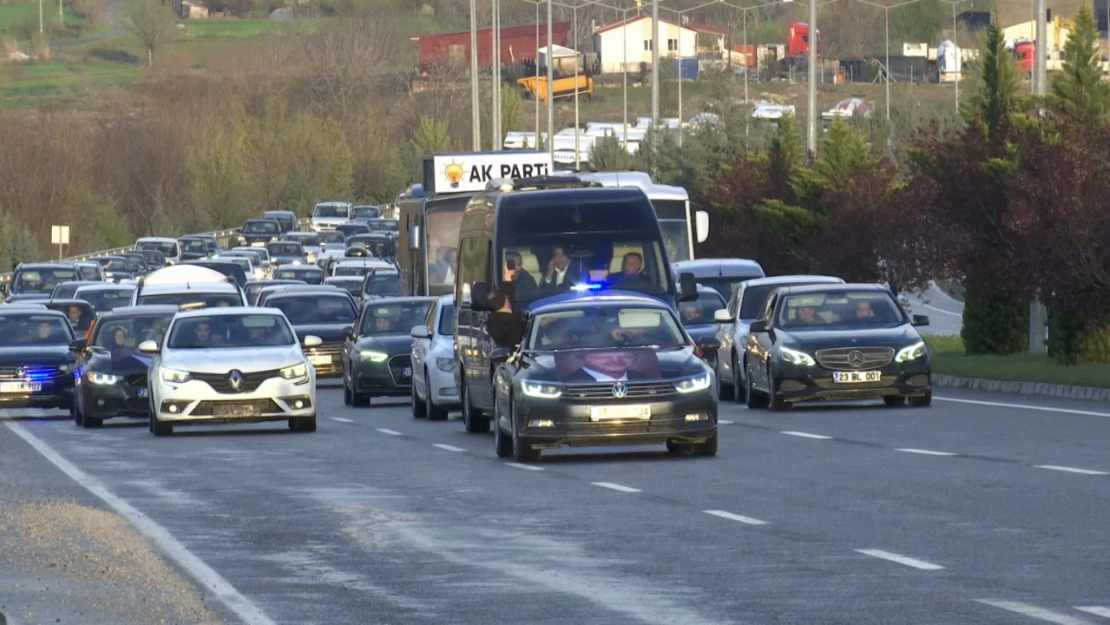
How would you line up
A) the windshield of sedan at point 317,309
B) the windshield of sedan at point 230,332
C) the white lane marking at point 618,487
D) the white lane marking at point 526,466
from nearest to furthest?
the white lane marking at point 618,487
the white lane marking at point 526,466
the windshield of sedan at point 230,332
the windshield of sedan at point 317,309

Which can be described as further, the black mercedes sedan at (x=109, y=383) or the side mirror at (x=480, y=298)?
the black mercedes sedan at (x=109, y=383)

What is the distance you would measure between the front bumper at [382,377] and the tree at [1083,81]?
1009 centimetres

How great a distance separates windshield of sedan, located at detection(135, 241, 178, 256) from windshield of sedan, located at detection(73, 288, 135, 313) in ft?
152

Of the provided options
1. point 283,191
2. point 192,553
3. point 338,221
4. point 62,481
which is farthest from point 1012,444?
point 283,191

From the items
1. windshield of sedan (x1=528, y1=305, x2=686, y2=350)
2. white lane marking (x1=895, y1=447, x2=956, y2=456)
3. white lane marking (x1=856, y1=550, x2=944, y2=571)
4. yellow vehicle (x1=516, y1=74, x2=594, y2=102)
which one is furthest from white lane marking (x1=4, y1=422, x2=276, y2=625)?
yellow vehicle (x1=516, y1=74, x2=594, y2=102)

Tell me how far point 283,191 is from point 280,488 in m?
127

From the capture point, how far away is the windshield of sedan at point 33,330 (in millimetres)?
37438

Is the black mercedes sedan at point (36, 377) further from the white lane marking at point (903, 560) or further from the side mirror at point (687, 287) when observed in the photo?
the white lane marking at point (903, 560)

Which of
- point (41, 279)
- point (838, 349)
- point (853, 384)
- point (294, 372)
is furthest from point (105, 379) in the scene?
point (41, 279)

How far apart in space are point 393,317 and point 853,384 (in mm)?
9718

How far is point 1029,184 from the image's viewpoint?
34.6 m

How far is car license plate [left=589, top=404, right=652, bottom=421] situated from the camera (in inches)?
877

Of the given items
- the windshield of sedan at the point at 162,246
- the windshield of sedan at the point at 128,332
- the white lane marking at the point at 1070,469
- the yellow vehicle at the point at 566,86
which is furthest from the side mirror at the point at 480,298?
the yellow vehicle at the point at 566,86

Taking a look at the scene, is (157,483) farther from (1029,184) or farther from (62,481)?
(1029,184)
